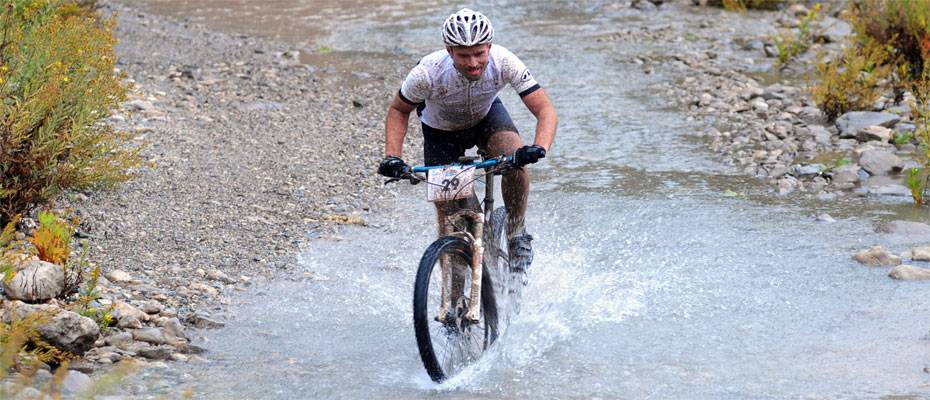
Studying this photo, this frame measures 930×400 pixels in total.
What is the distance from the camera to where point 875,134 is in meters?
10.4

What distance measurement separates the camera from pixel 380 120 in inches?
456

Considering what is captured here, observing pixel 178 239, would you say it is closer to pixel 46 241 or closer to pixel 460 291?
pixel 46 241

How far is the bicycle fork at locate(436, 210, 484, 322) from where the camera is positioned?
530cm

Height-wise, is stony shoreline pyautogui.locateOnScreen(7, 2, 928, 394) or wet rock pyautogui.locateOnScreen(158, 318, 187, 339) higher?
wet rock pyautogui.locateOnScreen(158, 318, 187, 339)

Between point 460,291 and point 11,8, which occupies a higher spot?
point 11,8

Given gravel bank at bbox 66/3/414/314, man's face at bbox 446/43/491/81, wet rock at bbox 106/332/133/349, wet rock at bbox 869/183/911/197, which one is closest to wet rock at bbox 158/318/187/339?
wet rock at bbox 106/332/133/349

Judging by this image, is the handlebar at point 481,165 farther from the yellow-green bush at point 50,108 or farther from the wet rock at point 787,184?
the wet rock at point 787,184

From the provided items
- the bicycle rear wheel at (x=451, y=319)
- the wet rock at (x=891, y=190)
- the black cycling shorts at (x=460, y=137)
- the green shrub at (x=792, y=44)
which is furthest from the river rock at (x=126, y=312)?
the green shrub at (x=792, y=44)

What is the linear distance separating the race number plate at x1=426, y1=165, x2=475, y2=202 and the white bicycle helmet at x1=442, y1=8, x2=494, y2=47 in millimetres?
594

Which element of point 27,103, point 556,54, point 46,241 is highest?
point 27,103

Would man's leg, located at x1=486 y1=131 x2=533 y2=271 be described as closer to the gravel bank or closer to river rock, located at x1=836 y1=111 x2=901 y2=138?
the gravel bank

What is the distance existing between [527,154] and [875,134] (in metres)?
6.29

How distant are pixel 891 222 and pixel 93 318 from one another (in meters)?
5.42

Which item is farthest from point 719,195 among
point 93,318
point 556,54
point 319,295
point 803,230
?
point 556,54
